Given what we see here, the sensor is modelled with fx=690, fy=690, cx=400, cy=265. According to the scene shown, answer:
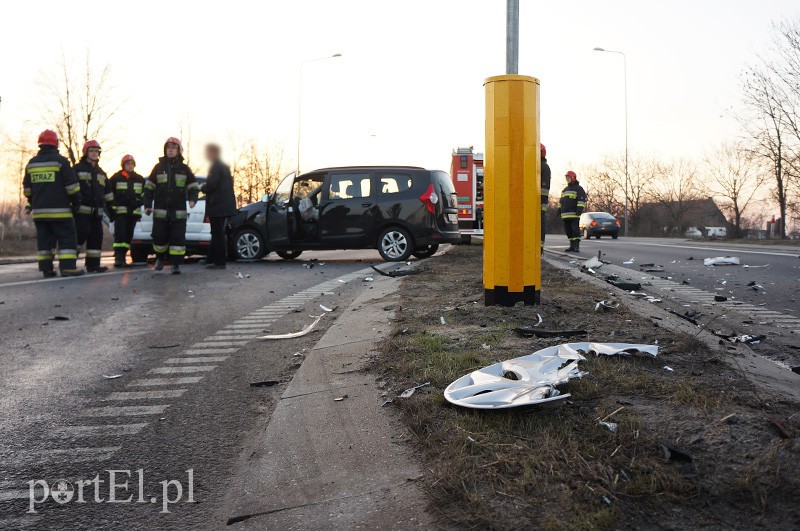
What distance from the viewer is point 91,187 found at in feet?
41.2

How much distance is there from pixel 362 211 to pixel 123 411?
10.1 metres

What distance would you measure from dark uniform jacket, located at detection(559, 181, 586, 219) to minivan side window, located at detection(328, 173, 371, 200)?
209 inches

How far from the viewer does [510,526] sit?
1.87 meters

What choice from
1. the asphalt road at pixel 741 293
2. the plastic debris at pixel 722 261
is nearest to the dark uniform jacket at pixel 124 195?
the asphalt road at pixel 741 293

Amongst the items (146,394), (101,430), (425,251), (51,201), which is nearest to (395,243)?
(425,251)

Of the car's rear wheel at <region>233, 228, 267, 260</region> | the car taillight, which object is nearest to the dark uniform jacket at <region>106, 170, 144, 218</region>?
the car's rear wheel at <region>233, 228, 267, 260</region>

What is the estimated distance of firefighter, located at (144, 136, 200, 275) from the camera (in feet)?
37.3

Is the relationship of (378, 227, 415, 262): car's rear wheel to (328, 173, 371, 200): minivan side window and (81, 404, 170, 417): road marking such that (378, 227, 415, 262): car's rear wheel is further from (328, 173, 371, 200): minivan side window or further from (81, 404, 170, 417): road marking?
(81, 404, 170, 417): road marking

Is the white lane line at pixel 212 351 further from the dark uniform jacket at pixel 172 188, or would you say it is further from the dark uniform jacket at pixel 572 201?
the dark uniform jacket at pixel 572 201

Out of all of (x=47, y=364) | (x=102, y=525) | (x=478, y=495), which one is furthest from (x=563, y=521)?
(x=47, y=364)

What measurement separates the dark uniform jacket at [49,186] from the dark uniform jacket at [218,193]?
2105 mm

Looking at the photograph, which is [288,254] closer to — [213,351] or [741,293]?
[741,293]

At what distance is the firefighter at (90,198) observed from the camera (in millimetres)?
12383

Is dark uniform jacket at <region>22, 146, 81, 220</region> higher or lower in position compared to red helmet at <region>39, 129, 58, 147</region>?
lower
